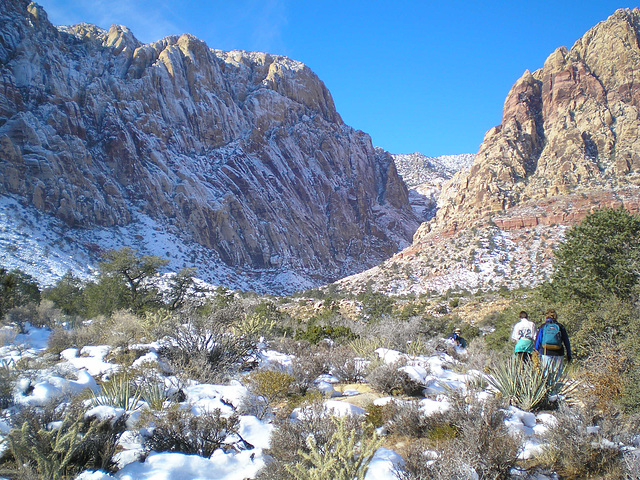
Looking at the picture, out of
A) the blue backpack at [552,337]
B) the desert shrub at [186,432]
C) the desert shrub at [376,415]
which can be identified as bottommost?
the desert shrub at [376,415]

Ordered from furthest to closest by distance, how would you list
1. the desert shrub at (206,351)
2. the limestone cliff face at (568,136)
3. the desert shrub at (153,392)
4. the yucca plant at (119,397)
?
the limestone cliff face at (568,136)
the desert shrub at (206,351)
the desert shrub at (153,392)
the yucca plant at (119,397)

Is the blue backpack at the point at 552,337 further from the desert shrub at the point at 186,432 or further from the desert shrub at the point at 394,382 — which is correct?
the desert shrub at the point at 186,432

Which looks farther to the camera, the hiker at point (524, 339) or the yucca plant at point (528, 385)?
the hiker at point (524, 339)

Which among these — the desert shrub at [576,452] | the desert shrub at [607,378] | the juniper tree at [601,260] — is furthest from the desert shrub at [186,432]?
the juniper tree at [601,260]

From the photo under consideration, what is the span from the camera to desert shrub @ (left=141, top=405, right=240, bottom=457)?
166 inches

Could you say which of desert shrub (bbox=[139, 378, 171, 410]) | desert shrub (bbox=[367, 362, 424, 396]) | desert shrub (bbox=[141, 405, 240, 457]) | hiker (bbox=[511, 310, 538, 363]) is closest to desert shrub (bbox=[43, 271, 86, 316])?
desert shrub (bbox=[139, 378, 171, 410])

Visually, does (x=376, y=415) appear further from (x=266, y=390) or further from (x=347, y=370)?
(x=347, y=370)

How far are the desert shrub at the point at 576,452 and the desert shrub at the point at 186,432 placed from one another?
3.51 metres

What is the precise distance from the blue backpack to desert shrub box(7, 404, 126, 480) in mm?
6817

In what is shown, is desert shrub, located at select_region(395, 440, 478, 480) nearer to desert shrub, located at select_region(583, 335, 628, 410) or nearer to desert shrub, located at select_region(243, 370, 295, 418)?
desert shrub, located at select_region(243, 370, 295, 418)

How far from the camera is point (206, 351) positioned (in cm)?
764

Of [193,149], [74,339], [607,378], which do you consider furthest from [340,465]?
[193,149]

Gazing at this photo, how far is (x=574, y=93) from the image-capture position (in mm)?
55375

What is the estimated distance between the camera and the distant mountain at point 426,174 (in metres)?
129
